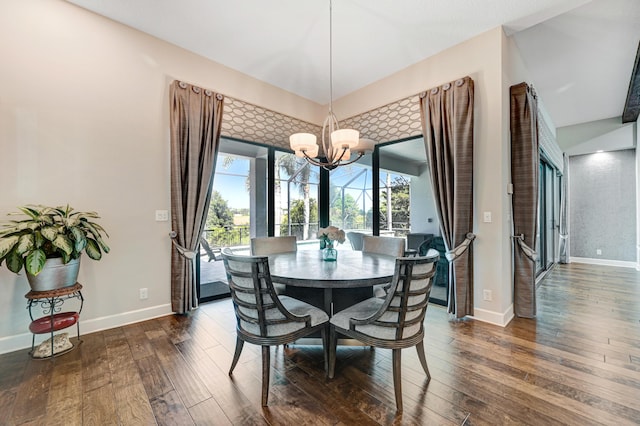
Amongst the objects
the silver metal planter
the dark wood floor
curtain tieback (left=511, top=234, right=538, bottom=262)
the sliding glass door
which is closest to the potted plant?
the silver metal planter

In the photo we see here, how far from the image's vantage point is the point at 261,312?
1.64m

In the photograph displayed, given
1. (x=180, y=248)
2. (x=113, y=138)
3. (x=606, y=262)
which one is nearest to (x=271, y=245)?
(x=180, y=248)

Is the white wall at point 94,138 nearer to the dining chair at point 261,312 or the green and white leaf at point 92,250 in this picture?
the green and white leaf at point 92,250

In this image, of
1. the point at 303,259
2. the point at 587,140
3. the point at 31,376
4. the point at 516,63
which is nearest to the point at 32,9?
the point at 31,376

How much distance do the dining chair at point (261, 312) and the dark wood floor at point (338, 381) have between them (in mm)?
365

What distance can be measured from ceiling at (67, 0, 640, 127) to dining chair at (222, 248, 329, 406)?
254cm

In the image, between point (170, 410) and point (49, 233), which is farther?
point (49, 233)

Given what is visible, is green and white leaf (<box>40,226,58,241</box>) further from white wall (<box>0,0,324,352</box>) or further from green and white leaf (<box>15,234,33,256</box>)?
white wall (<box>0,0,324,352</box>)

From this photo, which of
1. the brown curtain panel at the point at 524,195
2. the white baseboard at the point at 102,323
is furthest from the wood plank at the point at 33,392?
the brown curtain panel at the point at 524,195

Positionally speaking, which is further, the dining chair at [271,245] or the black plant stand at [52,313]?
the dining chair at [271,245]

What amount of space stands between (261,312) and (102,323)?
7.11 feet

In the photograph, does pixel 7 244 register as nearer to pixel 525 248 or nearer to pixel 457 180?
pixel 457 180

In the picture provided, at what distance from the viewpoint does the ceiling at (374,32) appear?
8.33 ft

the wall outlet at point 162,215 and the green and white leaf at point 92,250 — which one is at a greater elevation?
the wall outlet at point 162,215
